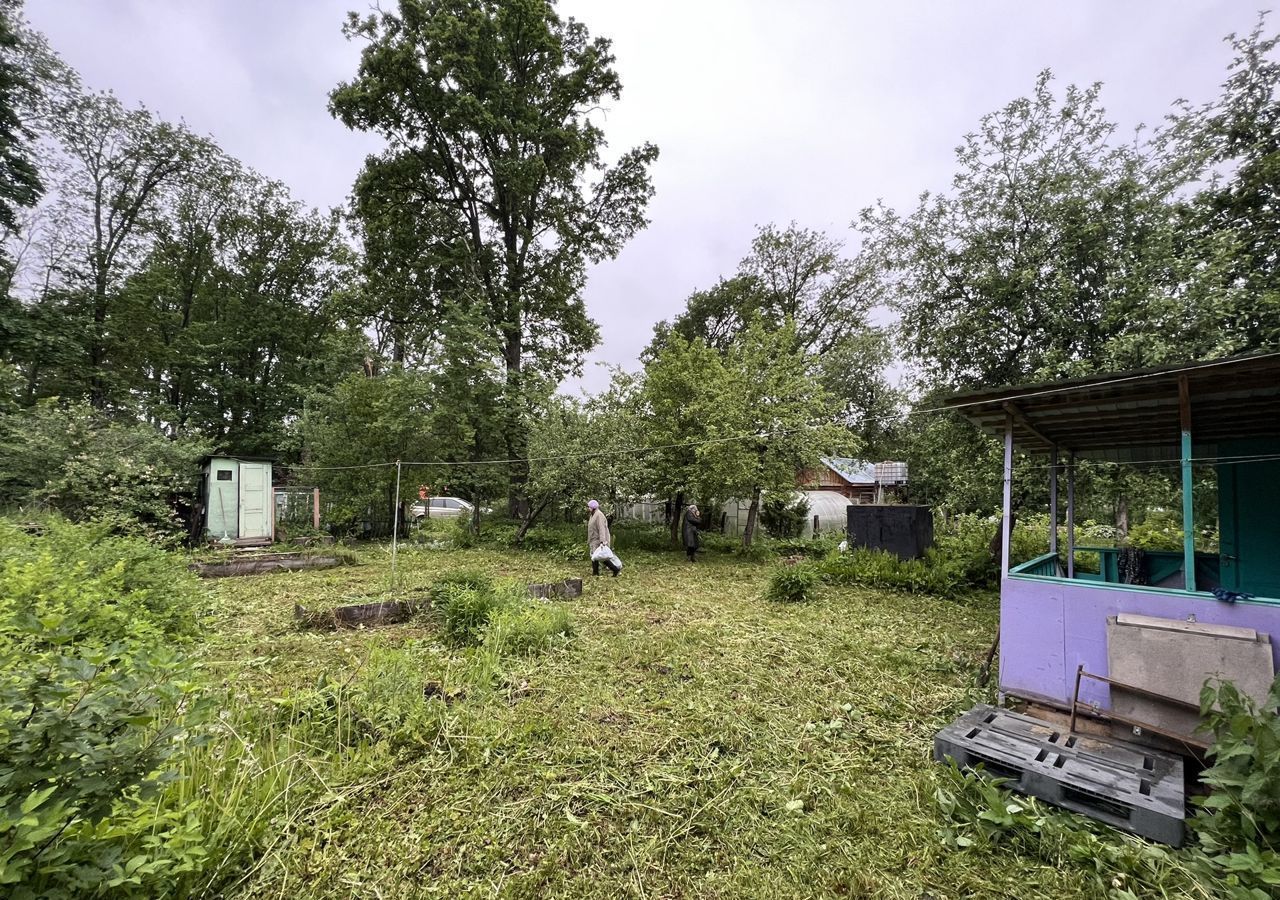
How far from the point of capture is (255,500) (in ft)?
40.4

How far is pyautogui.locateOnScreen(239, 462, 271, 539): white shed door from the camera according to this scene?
12117 mm

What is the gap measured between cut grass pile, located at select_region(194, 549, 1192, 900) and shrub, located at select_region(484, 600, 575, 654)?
28 millimetres

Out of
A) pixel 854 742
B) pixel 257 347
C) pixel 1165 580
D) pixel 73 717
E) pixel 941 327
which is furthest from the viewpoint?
pixel 257 347

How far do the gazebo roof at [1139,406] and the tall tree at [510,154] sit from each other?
10.9 m

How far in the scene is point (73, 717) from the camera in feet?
5.23

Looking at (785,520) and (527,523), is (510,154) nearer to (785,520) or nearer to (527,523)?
(527,523)

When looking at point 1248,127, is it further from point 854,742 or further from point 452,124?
point 452,124

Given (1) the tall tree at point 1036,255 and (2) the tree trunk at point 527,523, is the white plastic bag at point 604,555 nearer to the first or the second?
(2) the tree trunk at point 527,523

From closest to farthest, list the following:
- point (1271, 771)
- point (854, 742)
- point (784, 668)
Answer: point (1271, 771)
point (854, 742)
point (784, 668)

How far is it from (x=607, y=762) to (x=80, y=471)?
1215 centimetres

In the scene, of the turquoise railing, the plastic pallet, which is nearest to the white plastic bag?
the turquoise railing

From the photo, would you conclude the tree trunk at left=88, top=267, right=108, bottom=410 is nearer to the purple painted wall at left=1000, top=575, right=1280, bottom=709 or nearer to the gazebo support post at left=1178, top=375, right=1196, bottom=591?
the purple painted wall at left=1000, top=575, right=1280, bottom=709

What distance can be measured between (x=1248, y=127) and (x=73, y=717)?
1364 cm

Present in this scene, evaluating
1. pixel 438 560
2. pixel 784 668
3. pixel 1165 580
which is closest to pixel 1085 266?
pixel 1165 580
